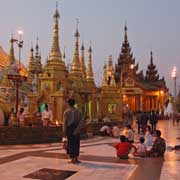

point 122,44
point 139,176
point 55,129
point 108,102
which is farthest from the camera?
point 122,44

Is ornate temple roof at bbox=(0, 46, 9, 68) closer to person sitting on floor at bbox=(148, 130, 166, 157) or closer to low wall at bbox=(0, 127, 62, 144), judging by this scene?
low wall at bbox=(0, 127, 62, 144)

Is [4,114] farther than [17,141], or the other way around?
[4,114]

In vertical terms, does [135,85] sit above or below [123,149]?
above

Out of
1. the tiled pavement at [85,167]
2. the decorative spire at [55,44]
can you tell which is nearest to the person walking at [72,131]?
the tiled pavement at [85,167]

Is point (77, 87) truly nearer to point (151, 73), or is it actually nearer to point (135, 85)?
point (135, 85)

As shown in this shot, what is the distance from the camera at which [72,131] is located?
9562 mm

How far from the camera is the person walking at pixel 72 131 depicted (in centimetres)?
948

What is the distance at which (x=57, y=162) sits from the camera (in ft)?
31.7

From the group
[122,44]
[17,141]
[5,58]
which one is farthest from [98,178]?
[122,44]

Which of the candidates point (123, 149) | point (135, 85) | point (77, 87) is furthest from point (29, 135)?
point (135, 85)

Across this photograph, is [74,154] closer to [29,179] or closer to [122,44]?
[29,179]

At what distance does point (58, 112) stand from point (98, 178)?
59.1 feet

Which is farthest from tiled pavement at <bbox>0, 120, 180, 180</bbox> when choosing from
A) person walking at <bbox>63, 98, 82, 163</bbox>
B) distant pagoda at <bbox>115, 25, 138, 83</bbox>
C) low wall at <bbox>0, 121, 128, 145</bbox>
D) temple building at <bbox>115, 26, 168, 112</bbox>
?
distant pagoda at <bbox>115, 25, 138, 83</bbox>

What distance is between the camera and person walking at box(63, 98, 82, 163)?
Result: 948 centimetres
